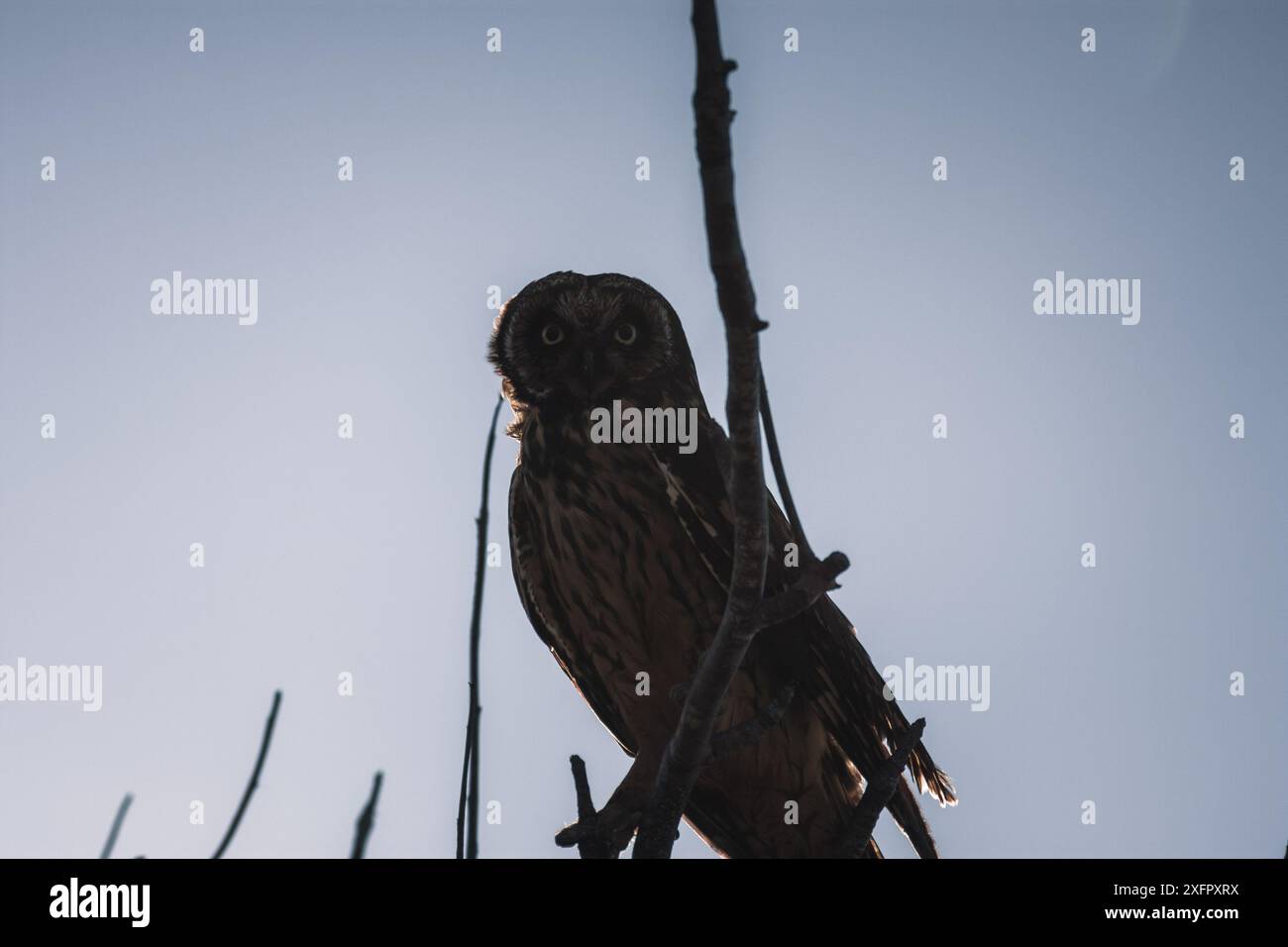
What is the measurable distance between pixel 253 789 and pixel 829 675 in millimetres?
2801

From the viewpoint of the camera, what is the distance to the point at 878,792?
4273mm

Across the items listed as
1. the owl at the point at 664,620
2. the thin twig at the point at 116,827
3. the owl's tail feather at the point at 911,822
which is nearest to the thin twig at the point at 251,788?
the thin twig at the point at 116,827

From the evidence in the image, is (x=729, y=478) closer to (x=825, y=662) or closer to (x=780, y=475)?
(x=780, y=475)

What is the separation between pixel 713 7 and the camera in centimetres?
239

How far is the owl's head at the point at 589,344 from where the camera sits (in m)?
6.13

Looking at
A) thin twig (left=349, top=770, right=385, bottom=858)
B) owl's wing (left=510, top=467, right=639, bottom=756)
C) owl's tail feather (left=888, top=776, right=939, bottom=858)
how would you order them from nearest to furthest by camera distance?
thin twig (left=349, top=770, right=385, bottom=858), owl's tail feather (left=888, top=776, right=939, bottom=858), owl's wing (left=510, top=467, right=639, bottom=756)

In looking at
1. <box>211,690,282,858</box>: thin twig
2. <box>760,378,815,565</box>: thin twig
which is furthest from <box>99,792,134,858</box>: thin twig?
<box>760,378,815,565</box>: thin twig

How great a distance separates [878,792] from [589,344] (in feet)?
9.38

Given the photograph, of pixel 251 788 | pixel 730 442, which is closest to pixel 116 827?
pixel 251 788

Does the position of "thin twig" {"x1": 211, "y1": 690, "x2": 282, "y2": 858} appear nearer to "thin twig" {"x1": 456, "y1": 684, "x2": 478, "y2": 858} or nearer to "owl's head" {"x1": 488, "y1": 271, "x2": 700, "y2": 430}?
"thin twig" {"x1": 456, "y1": 684, "x2": 478, "y2": 858}

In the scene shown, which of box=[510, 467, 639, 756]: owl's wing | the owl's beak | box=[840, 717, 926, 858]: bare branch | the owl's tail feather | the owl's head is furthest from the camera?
the owl's head

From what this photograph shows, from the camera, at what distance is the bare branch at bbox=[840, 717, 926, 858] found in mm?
4125
